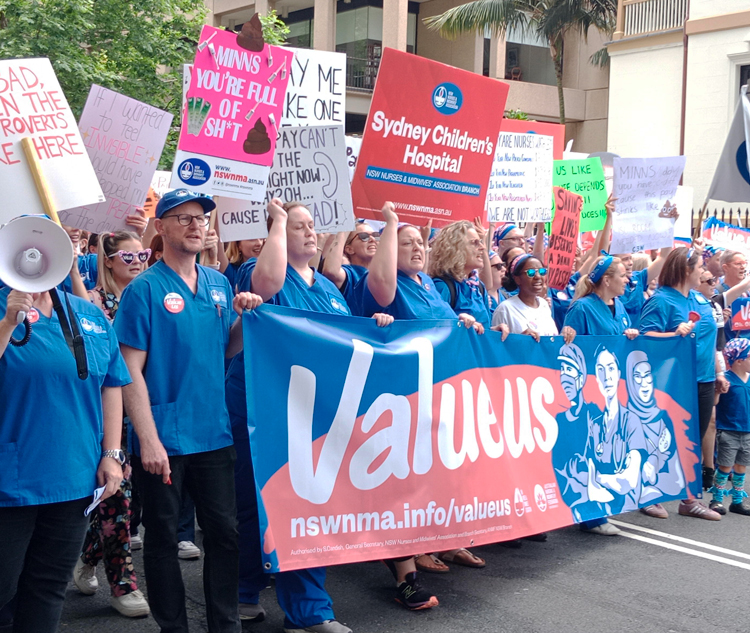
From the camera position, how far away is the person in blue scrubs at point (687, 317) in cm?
666

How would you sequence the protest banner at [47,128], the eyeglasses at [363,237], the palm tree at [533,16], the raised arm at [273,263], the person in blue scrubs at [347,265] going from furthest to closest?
the palm tree at [533,16]
the eyeglasses at [363,237]
the person in blue scrubs at [347,265]
the protest banner at [47,128]
the raised arm at [273,263]

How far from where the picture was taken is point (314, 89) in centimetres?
604

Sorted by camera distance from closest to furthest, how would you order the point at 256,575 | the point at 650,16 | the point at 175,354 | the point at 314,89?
the point at 175,354 < the point at 256,575 < the point at 314,89 < the point at 650,16

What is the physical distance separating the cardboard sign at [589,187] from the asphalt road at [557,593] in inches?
155

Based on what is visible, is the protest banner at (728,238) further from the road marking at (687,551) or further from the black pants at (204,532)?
the black pants at (204,532)

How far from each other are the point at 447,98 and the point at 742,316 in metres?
3.62

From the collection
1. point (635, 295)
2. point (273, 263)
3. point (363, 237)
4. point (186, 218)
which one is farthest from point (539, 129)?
point (186, 218)

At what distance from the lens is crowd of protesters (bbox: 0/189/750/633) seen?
9.90ft

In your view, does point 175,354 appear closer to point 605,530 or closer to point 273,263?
point 273,263

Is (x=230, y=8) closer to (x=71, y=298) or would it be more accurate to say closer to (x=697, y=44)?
(x=697, y=44)

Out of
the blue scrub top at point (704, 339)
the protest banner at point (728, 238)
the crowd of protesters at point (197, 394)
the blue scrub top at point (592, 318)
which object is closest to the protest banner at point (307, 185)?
the crowd of protesters at point (197, 394)

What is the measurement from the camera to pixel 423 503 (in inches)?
177

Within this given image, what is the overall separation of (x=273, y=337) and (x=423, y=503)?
3.84 ft

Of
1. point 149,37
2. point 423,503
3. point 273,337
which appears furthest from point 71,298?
point 149,37
